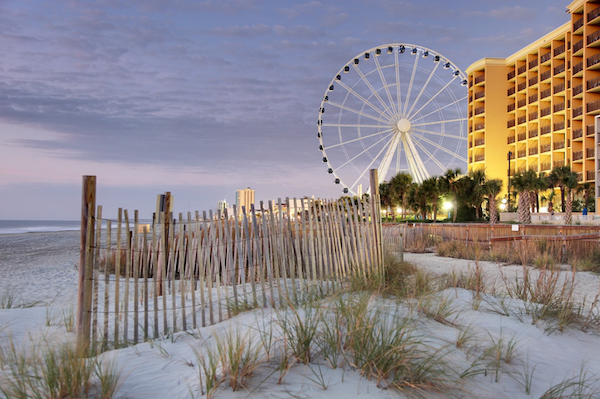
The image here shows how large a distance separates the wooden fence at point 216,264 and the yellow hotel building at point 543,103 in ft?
137

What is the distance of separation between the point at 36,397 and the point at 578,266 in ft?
40.7

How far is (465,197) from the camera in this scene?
153ft

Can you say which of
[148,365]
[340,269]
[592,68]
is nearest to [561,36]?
[592,68]

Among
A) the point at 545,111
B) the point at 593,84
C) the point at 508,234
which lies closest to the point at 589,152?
the point at 593,84

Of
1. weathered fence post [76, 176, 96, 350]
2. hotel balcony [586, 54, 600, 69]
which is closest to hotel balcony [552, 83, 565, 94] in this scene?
hotel balcony [586, 54, 600, 69]

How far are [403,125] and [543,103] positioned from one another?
3021 centimetres

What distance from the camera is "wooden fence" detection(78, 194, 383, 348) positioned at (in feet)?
15.9

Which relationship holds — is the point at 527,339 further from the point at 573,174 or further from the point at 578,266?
the point at 573,174

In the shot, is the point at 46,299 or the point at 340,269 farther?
the point at 46,299

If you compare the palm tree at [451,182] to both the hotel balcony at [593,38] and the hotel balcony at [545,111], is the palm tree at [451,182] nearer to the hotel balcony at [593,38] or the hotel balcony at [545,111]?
the hotel balcony at [593,38]

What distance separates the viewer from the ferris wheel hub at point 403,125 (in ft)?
132

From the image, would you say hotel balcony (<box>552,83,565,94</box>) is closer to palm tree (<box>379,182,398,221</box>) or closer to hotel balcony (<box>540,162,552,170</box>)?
hotel balcony (<box>540,162,552,170</box>)

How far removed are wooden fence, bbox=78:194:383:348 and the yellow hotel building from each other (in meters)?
41.6

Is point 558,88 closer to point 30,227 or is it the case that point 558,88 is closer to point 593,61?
point 593,61
